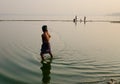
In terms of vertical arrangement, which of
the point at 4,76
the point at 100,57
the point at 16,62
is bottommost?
the point at 100,57

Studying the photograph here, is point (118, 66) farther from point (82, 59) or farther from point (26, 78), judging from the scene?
point (26, 78)

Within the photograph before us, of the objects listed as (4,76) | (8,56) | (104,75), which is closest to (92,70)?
(104,75)

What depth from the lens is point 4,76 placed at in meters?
13.3

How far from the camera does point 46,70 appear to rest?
14.7 metres

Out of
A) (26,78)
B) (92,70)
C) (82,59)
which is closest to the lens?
(26,78)

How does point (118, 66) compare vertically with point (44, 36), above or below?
below

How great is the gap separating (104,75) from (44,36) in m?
4.81

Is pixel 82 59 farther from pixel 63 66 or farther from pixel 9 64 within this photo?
pixel 9 64

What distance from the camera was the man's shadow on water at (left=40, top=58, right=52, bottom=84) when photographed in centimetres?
1261

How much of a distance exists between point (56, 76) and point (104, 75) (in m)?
2.43

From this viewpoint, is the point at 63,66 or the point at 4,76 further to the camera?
the point at 63,66

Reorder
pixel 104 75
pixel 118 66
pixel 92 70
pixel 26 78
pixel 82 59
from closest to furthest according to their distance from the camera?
pixel 26 78, pixel 104 75, pixel 92 70, pixel 118 66, pixel 82 59

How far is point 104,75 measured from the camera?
13758 millimetres

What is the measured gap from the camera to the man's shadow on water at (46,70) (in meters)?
12.6
